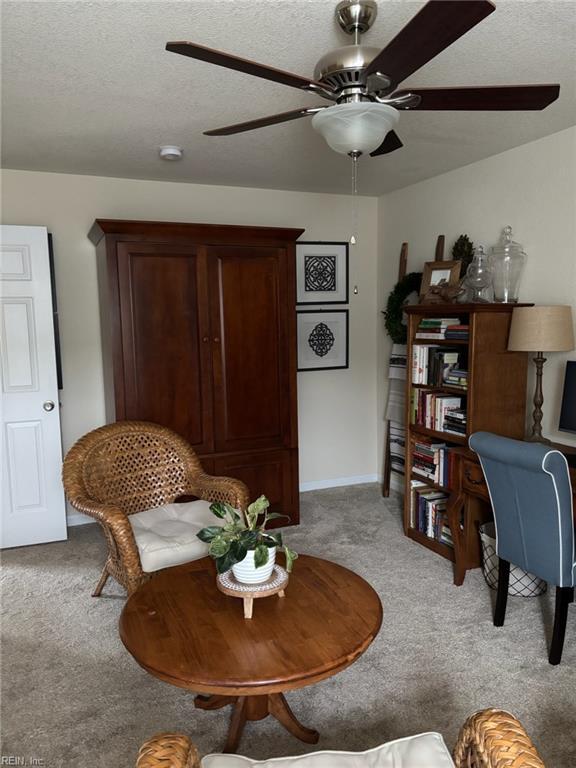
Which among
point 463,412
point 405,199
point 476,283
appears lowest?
point 463,412

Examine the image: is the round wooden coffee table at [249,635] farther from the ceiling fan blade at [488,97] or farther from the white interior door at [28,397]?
the white interior door at [28,397]

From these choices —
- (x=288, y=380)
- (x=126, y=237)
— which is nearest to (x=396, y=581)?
(x=288, y=380)

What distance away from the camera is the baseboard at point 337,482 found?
4.78 metres

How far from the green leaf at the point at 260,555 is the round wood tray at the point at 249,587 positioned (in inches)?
3.1

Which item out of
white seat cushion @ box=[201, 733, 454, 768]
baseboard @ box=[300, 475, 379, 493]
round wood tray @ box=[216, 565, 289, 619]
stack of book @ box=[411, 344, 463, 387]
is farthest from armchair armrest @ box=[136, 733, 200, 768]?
baseboard @ box=[300, 475, 379, 493]

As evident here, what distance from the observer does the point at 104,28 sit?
1.91 metres

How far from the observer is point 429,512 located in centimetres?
361

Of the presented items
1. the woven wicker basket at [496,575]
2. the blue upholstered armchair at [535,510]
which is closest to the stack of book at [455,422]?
the woven wicker basket at [496,575]

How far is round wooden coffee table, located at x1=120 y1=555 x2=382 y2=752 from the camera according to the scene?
154cm

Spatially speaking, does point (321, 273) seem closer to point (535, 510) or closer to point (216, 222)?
point (216, 222)

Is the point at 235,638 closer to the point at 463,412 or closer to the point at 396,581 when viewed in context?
the point at 396,581

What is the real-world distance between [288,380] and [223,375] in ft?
1.50

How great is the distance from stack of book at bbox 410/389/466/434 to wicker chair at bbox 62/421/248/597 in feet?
4.36

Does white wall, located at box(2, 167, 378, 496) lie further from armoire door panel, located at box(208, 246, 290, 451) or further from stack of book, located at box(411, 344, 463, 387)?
stack of book, located at box(411, 344, 463, 387)
